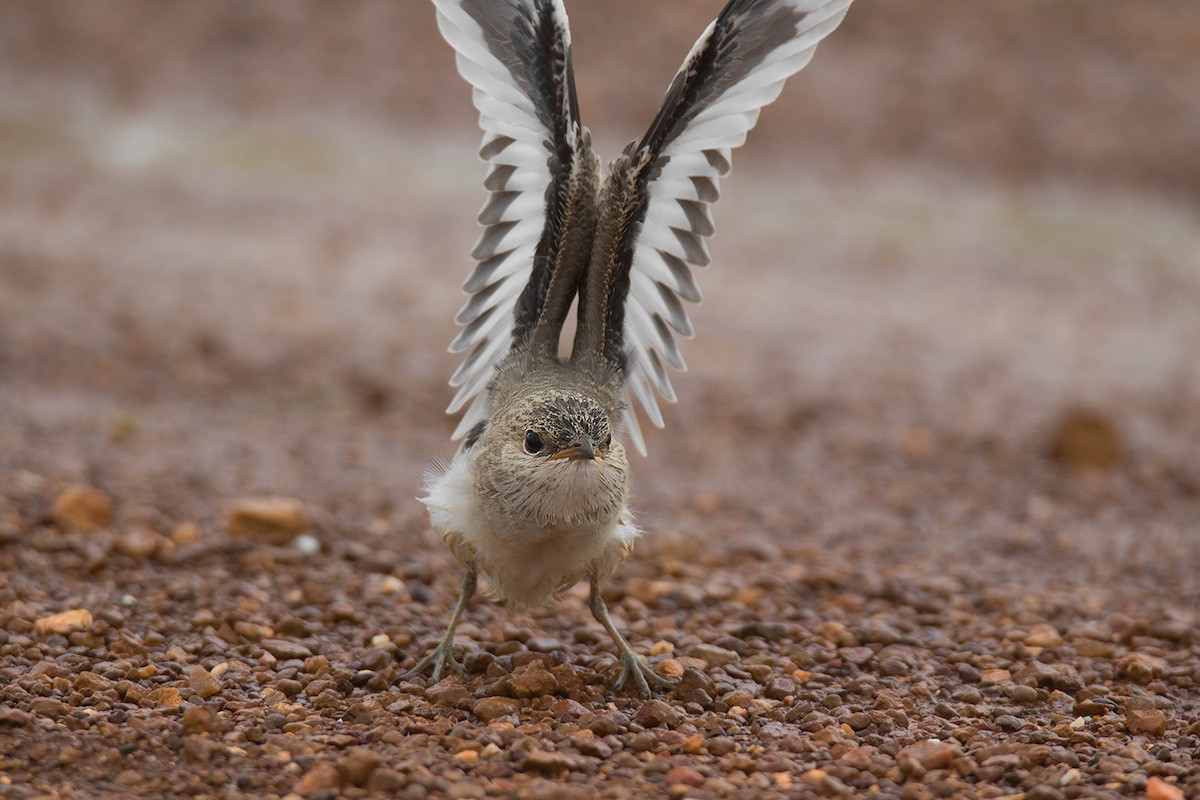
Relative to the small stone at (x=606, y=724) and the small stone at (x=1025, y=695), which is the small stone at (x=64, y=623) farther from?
the small stone at (x=1025, y=695)

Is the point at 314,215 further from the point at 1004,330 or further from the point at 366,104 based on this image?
the point at 1004,330

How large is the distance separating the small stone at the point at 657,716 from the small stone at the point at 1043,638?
1843 mm

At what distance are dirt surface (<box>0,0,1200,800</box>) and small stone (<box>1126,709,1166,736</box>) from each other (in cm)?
1

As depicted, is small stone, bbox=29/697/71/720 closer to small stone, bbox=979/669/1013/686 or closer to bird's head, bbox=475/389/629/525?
bird's head, bbox=475/389/629/525

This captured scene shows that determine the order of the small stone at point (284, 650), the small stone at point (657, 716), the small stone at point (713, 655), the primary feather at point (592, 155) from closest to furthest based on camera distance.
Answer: the small stone at point (657, 716) → the primary feather at point (592, 155) → the small stone at point (284, 650) → the small stone at point (713, 655)

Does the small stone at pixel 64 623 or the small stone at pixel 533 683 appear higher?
the small stone at pixel 64 623

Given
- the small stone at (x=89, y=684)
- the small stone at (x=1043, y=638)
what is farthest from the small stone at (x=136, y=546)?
the small stone at (x=1043, y=638)

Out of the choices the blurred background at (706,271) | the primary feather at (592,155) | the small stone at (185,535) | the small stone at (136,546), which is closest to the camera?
the primary feather at (592,155)

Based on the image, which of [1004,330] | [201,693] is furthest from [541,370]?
[1004,330]

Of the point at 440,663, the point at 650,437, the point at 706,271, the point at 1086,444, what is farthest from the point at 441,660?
the point at 706,271

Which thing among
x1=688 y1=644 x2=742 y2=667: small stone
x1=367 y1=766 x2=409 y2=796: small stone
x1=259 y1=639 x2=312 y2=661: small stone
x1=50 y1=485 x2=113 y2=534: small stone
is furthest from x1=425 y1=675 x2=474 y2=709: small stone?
x1=50 y1=485 x2=113 y2=534: small stone

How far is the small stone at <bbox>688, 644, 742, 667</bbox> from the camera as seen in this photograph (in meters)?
5.30

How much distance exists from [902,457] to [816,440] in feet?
2.19

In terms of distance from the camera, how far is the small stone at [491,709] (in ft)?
15.1
